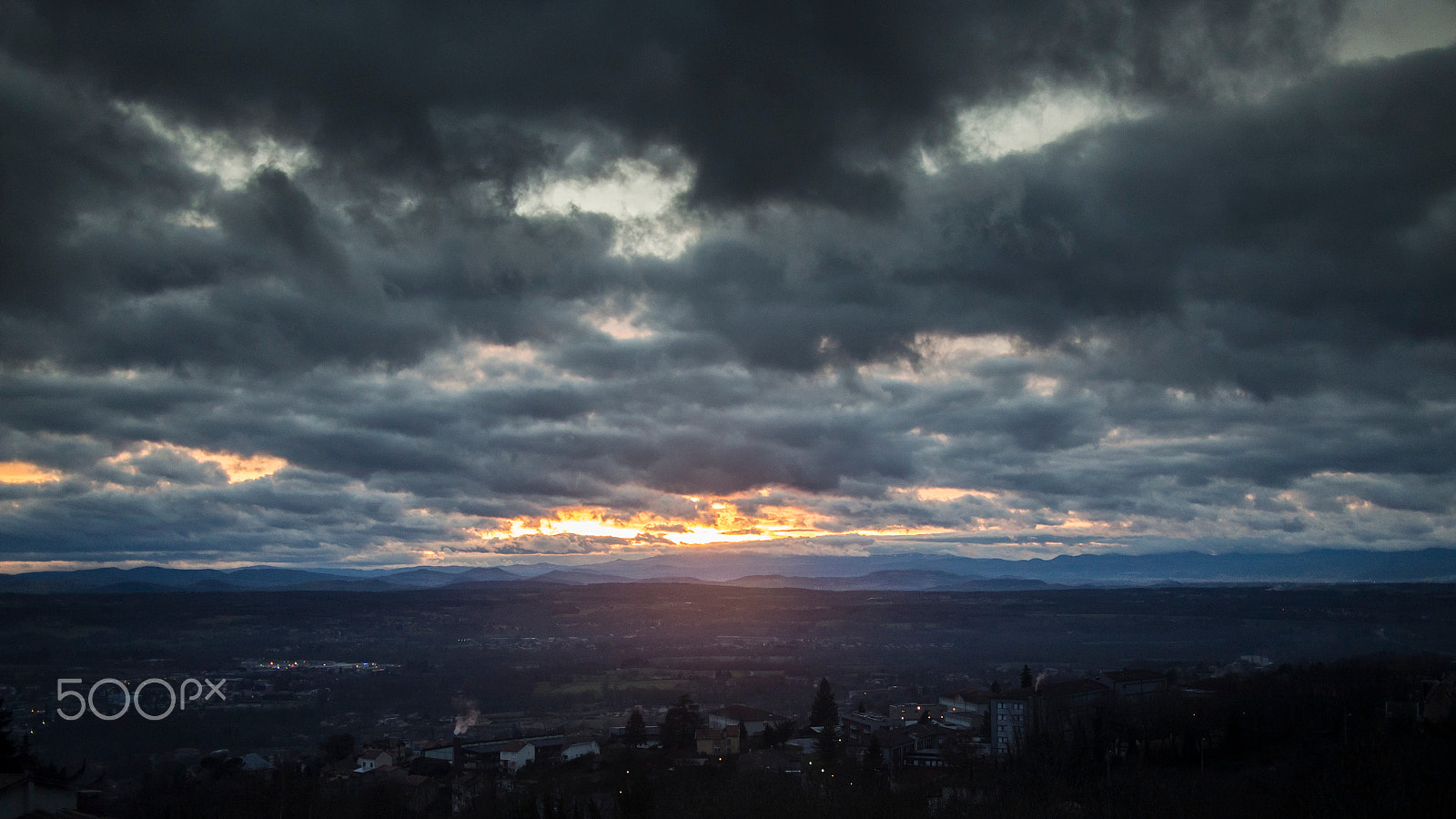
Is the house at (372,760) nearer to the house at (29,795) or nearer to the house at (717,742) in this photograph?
the house at (717,742)

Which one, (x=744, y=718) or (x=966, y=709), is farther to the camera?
(x=966, y=709)

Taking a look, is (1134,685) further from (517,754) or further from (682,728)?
(517,754)

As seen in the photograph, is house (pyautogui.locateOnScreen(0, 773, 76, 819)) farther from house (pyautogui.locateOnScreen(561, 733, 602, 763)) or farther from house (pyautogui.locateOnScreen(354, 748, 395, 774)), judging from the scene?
house (pyautogui.locateOnScreen(561, 733, 602, 763))

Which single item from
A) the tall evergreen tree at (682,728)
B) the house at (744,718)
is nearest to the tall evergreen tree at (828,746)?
the tall evergreen tree at (682,728)

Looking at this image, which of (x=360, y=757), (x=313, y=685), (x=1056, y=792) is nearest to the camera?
(x=1056, y=792)

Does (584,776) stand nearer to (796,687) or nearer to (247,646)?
(796,687)

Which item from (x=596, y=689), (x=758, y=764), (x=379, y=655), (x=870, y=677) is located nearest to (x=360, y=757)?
(x=758, y=764)

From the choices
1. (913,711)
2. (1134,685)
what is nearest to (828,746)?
(913,711)
